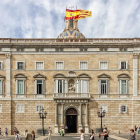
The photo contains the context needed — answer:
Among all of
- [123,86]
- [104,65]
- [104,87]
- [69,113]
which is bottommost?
[69,113]

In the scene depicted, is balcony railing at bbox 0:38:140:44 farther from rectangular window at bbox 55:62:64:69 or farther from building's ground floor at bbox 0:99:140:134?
building's ground floor at bbox 0:99:140:134

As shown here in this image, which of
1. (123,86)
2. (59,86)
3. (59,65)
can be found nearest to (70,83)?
(59,86)

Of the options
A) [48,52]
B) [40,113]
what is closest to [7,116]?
[40,113]

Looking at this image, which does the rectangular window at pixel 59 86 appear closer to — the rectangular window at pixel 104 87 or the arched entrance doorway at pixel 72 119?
the arched entrance doorway at pixel 72 119

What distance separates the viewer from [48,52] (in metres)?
44.1

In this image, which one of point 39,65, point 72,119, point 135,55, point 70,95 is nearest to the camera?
point 70,95

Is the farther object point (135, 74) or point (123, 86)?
point (123, 86)

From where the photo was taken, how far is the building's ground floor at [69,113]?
4256 cm

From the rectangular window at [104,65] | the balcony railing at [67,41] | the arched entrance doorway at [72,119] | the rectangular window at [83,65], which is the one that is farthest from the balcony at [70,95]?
the balcony railing at [67,41]

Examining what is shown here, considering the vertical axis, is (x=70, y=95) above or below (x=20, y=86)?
below

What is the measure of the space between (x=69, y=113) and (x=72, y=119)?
122cm

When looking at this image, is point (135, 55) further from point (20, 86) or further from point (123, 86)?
point (20, 86)

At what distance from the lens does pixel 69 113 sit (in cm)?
4325

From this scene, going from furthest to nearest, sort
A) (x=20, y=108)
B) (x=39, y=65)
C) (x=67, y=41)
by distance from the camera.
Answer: (x=67, y=41), (x=39, y=65), (x=20, y=108)
